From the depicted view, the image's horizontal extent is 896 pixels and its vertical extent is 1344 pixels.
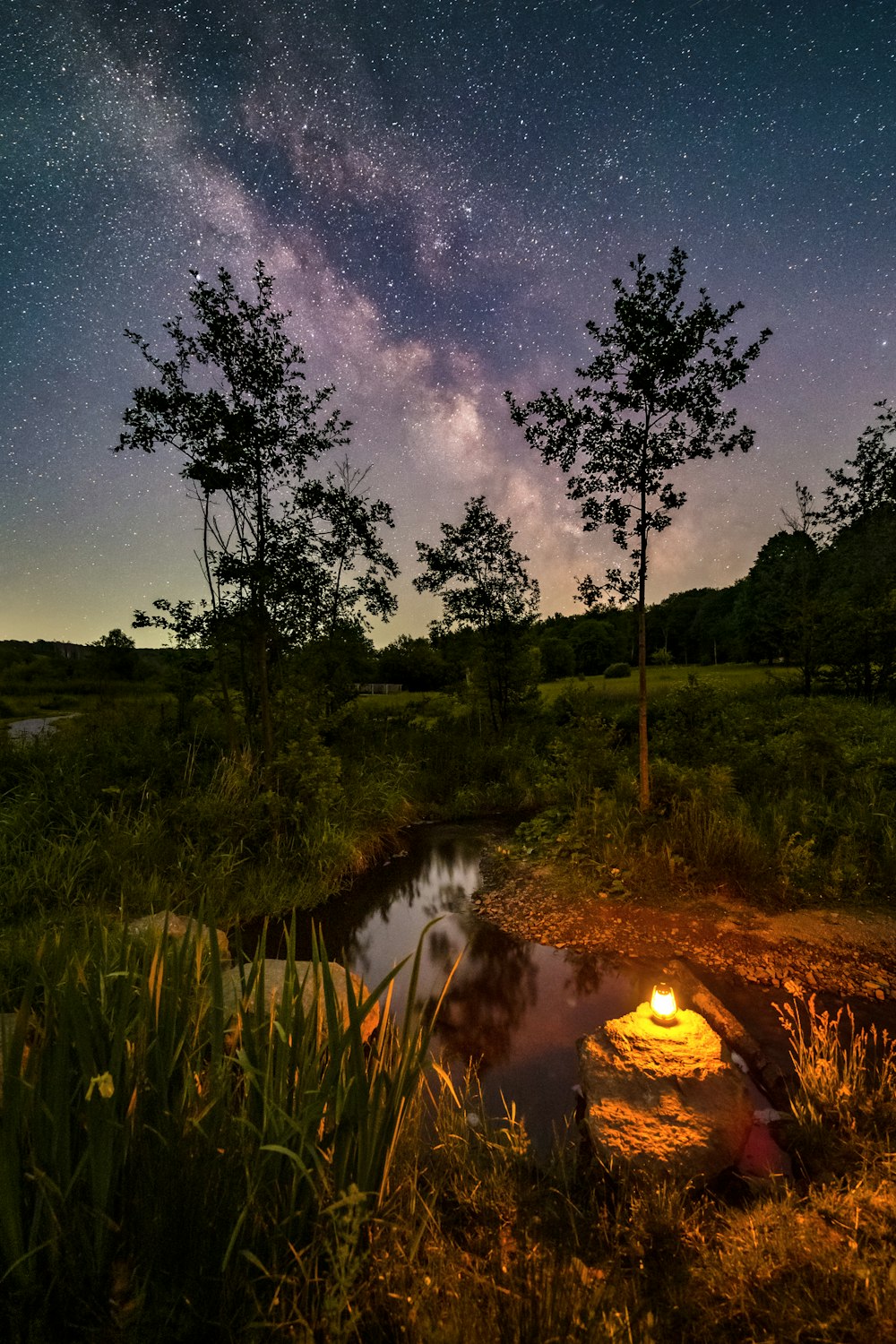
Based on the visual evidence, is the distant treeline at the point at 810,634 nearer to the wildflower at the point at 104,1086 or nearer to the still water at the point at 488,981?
the still water at the point at 488,981

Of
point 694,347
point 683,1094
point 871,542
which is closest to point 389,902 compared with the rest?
point 683,1094

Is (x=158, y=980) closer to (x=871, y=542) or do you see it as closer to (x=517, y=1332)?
(x=517, y=1332)

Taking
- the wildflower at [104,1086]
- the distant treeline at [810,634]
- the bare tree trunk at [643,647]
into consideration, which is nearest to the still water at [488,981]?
the wildflower at [104,1086]

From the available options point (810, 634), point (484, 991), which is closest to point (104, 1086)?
point (484, 991)

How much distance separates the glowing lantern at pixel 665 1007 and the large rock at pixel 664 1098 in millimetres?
52

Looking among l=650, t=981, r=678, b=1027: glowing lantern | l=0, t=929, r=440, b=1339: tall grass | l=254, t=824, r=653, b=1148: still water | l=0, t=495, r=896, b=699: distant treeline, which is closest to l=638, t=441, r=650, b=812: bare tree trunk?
l=0, t=495, r=896, b=699: distant treeline

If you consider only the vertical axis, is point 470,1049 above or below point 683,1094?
below

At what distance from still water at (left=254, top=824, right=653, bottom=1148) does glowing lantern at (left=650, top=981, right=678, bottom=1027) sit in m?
0.72

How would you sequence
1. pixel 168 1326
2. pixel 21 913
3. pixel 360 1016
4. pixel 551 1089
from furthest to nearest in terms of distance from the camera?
pixel 21 913, pixel 551 1089, pixel 360 1016, pixel 168 1326

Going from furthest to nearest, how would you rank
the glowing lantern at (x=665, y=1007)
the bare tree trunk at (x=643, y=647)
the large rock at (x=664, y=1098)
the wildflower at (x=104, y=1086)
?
the bare tree trunk at (x=643, y=647), the glowing lantern at (x=665, y=1007), the large rock at (x=664, y=1098), the wildflower at (x=104, y=1086)

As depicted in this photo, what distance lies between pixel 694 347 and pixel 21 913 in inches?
370

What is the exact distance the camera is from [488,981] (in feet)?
16.8

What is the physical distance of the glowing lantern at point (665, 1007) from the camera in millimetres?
3619

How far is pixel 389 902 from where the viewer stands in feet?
24.0
